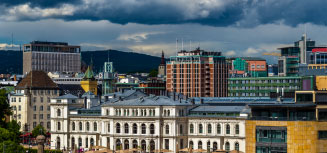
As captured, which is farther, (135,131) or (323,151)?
(135,131)

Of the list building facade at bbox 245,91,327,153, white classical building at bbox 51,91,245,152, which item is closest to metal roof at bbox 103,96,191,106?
white classical building at bbox 51,91,245,152

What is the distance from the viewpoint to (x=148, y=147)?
190 meters

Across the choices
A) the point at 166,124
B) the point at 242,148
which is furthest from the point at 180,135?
the point at 242,148

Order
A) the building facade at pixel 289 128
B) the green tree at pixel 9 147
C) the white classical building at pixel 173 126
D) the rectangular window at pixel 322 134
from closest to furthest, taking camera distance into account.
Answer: the building facade at pixel 289 128
the rectangular window at pixel 322 134
the green tree at pixel 9 147
the white classical building at pixel 173 126

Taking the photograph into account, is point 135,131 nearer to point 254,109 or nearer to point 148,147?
point 148,147

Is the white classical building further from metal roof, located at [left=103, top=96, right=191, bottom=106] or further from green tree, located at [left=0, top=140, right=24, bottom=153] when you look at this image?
green tree, located at [left=0, top=140, right=24, bottom=153]

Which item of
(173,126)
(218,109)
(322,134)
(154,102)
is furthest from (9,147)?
(322,134)

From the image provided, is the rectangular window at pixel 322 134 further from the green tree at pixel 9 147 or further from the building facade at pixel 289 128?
the green tree at pixel 9 147

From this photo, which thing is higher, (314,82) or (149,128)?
(314,82)

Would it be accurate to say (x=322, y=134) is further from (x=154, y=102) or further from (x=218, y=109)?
(x=154, y=102)

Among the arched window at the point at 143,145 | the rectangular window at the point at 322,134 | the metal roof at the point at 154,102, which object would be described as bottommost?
the arched window at the point at 143,145

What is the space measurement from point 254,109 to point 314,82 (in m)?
61.9

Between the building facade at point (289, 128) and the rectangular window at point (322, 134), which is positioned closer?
the building facade at point (289, 128)

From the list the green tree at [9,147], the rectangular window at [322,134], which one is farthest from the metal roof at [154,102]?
the rectangular window at [322,134]
